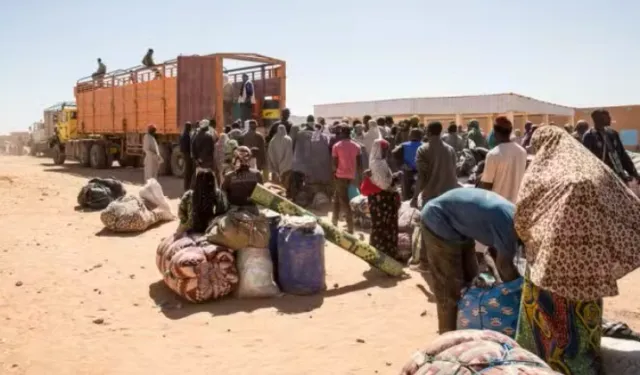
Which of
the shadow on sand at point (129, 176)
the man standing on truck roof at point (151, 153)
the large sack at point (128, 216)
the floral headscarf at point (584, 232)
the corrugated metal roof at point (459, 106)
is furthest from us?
the corrugated metal roof at point (459, 106)

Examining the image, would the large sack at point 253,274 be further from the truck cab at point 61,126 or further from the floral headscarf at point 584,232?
the truck cab at point 61,126

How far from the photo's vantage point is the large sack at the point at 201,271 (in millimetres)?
5465

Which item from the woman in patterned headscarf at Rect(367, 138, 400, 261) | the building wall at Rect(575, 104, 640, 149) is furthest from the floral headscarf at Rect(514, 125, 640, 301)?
the building wall at Rect(575, 104, 640, 149)

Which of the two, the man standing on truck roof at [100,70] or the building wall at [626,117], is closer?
the man standing on truck roof at [100,70]

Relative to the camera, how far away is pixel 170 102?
15617mm

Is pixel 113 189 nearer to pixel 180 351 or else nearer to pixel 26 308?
pixel 26 308

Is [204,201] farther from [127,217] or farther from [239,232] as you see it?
[127,217]

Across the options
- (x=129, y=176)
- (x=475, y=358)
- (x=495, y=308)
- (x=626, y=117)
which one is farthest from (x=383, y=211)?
(x=626, y=117)

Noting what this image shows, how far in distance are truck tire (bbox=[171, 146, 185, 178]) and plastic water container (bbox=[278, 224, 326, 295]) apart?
1050cm

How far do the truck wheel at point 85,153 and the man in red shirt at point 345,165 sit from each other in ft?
53.1

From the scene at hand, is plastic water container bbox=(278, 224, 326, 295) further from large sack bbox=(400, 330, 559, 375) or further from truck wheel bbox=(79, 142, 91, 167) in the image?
truck wheel bbox=(79, 142, 91, 167)

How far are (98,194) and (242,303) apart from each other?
7.06 m

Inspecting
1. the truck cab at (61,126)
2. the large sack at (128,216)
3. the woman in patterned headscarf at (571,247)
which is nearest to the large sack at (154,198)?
the large sack at (128,216)

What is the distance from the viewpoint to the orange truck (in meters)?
15.0
